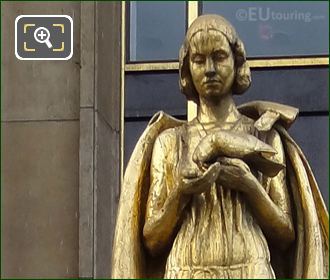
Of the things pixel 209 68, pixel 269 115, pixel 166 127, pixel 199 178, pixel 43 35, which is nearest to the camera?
pixel 199 178

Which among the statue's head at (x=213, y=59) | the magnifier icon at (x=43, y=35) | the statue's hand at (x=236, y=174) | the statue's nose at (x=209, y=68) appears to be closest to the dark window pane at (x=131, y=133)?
the magnifier icon at (x=43, y=35)

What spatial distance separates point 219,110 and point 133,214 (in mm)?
623

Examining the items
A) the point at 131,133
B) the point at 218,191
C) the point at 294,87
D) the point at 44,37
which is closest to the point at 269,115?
the point at 218,191

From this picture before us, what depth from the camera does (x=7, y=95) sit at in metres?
16.8

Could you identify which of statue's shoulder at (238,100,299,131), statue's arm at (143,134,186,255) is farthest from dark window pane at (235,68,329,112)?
statue's arm at (143,134,186,255)

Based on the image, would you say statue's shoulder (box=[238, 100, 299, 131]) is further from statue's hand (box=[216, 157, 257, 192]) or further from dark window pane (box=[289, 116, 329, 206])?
dark window pane (box=[289, 116, 329, 206])

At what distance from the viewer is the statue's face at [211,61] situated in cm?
1191

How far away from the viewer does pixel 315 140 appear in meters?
16.7

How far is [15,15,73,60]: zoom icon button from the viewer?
660 inches

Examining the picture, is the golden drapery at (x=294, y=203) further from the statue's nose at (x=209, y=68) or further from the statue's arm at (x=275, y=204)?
the statue's nose at (x=209, y=68)

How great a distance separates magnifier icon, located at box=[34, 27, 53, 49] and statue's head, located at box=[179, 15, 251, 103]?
16.0 feet

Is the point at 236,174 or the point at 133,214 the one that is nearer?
the point at 236,174

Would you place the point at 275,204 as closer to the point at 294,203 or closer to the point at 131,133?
the point at 294,203

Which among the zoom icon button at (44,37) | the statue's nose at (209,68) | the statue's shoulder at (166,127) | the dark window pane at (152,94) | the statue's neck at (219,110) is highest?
the zoom icon button at (44,37)
